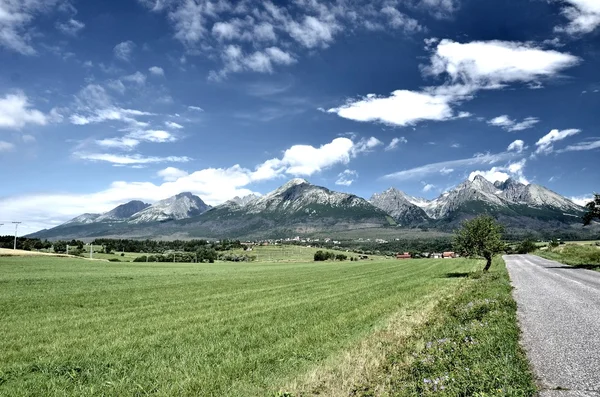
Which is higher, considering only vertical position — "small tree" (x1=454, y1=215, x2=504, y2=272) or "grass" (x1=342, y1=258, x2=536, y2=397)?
"small tree" (x1=454, y1=215, x2=504, y2=272)

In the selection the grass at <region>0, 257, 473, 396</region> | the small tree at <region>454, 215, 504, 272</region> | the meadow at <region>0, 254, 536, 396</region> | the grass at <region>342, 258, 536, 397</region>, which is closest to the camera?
the grass at <region>342, 258, 536, 397</region>

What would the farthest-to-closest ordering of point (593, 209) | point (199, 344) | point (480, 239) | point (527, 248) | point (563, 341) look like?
1. point (527, 248)
2. point (593, 209)
3. point (480, 239)
4. point (199, 344)
5. point (563, 341)

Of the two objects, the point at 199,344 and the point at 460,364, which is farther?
the point at 199,344

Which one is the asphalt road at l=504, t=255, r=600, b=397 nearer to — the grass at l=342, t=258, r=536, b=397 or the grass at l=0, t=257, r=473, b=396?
the grass at l=342, t=258, r=536, b=397

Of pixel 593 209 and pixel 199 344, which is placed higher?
pixel 593 209

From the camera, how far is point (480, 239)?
55.8 meters

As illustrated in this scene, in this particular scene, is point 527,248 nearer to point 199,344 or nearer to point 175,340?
point 199,344

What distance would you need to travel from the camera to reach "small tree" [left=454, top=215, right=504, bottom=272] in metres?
55.3

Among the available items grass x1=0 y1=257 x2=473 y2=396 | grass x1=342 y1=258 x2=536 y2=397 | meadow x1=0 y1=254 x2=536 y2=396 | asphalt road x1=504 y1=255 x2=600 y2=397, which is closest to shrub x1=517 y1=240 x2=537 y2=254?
asphalt road x1=504 y1=255 x2=600 y2=397

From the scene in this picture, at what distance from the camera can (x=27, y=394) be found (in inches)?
404

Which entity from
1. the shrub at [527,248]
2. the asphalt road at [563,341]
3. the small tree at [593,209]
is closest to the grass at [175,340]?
the asphalt road at [563,341]

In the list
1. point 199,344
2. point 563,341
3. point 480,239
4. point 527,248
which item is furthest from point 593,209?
point 527,248

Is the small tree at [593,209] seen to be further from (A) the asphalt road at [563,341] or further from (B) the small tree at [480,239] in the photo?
(A) the asphalt road at [563,341]

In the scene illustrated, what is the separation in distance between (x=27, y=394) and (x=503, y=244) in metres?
60.2
